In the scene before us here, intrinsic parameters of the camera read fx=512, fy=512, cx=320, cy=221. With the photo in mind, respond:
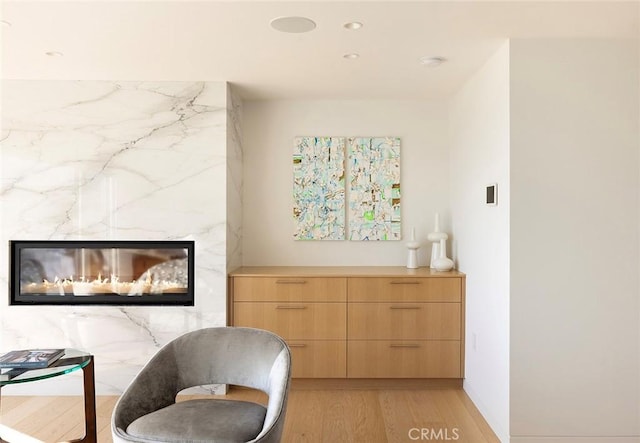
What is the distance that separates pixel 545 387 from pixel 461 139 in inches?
77.4

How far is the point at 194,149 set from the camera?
12.5 ft

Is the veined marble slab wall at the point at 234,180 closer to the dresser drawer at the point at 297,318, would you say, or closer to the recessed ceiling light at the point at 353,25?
the dresser drawer at the point at 297,318

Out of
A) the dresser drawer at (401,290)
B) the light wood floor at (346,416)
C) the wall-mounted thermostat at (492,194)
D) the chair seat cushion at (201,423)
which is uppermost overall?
the wall-mounted thermostat at (492,194)

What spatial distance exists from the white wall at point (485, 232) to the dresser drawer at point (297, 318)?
98 cm

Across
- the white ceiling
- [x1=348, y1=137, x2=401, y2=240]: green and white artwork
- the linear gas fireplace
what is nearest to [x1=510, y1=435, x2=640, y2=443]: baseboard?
[x1=348, y1=137, x2=401, y2=240]: green and white artwork

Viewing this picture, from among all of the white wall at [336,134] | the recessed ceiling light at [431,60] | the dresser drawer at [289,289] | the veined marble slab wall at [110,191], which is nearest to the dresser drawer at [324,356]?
the dresser drawer at [289,289]

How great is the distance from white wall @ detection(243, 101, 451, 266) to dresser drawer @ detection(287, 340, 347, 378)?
820 mm

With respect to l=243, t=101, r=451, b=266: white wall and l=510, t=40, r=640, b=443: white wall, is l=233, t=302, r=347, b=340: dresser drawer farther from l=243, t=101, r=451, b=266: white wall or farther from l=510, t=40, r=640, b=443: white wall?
l=510, t=40, r=640, b=443: white wall

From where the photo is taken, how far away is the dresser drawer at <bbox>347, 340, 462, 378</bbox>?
3889 millimetres

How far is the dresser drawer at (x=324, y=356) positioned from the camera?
12.8ft

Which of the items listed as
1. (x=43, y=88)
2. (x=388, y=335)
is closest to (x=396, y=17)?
(x=388, y=335)

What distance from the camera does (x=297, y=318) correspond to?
12.8ft

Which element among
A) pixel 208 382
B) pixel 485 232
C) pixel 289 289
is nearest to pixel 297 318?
pixel 289 289

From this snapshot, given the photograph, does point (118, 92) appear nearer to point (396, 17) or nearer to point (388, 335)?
point (396, 17)
